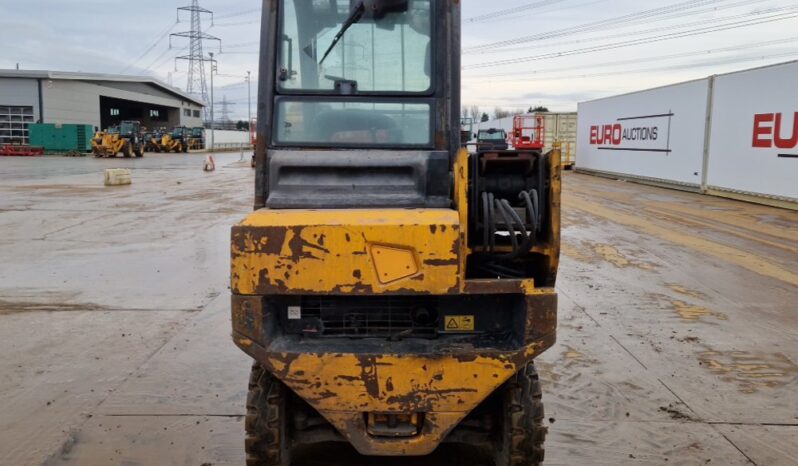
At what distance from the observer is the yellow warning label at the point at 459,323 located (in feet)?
11.2

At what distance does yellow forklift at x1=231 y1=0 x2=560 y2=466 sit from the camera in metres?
3.14

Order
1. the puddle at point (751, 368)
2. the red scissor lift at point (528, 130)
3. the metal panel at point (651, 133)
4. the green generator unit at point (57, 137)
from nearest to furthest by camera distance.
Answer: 1. the puddle at point (751, 368)
2. the metal panel at point (651, 133)
3. the red scissor lift at point (528, 130)
4. the green generator unit at point (57, 137)

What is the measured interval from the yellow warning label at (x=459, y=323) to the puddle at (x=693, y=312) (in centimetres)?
474

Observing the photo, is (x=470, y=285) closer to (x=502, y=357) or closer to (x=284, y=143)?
(x=502, y=357)

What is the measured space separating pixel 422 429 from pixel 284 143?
1808mm

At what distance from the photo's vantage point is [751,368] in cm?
576

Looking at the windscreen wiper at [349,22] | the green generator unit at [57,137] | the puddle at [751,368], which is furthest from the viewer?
the green generator unit at [57,137]

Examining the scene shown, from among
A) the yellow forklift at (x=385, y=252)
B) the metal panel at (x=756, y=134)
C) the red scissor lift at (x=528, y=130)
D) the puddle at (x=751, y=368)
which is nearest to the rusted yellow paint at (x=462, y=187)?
the yellow forklift at (x=385, y=252)

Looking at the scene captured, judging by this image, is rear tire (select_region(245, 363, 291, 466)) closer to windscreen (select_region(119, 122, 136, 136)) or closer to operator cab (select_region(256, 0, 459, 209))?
operator cab (select_region(256, 0, 459, 209))

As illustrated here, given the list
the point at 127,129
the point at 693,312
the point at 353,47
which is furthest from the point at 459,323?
the point at 127,129

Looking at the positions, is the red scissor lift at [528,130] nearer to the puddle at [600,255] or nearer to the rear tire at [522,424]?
the puddle at [600,255]

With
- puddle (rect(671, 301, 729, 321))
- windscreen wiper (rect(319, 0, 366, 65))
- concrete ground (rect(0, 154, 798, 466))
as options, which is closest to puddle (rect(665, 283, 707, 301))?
concrete ground (rect(0, 154, 798, 466))

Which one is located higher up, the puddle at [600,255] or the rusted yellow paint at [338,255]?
the rusted yellow paint at [338,255]

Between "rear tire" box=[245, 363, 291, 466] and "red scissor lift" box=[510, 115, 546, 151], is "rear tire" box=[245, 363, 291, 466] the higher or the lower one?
the lower one
